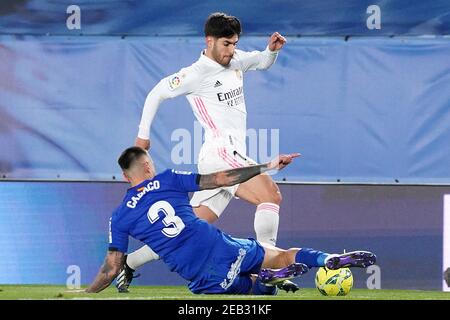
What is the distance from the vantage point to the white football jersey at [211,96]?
12203mm

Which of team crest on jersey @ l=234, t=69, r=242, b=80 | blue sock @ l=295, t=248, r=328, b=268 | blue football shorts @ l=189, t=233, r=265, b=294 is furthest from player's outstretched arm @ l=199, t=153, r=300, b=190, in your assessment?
team crest on jersey @ l=234, t=69, r=242, b=80

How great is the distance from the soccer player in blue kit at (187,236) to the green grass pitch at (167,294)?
0.24m

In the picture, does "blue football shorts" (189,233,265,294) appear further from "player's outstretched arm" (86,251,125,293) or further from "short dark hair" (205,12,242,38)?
"short dark hair" (205,12,242,38)

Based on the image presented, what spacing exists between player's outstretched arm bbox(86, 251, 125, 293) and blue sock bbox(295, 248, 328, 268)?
4.34 feet

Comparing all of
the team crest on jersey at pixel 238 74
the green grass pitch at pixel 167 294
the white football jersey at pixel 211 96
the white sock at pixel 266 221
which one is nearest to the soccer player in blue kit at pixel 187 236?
the green grass pitch at pixel 167 294

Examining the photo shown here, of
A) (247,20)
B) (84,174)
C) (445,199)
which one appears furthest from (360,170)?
(84,174)

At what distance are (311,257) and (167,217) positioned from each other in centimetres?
111

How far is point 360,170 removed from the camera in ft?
43.8

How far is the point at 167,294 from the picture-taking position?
1118 cm

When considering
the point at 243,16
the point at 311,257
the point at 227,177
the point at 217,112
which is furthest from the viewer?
the point at 243,16

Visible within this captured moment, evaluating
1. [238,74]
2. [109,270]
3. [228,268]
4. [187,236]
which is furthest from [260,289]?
[238,74]

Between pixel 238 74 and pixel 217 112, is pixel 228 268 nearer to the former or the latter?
pixel 217 112

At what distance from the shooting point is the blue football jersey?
10.2m
